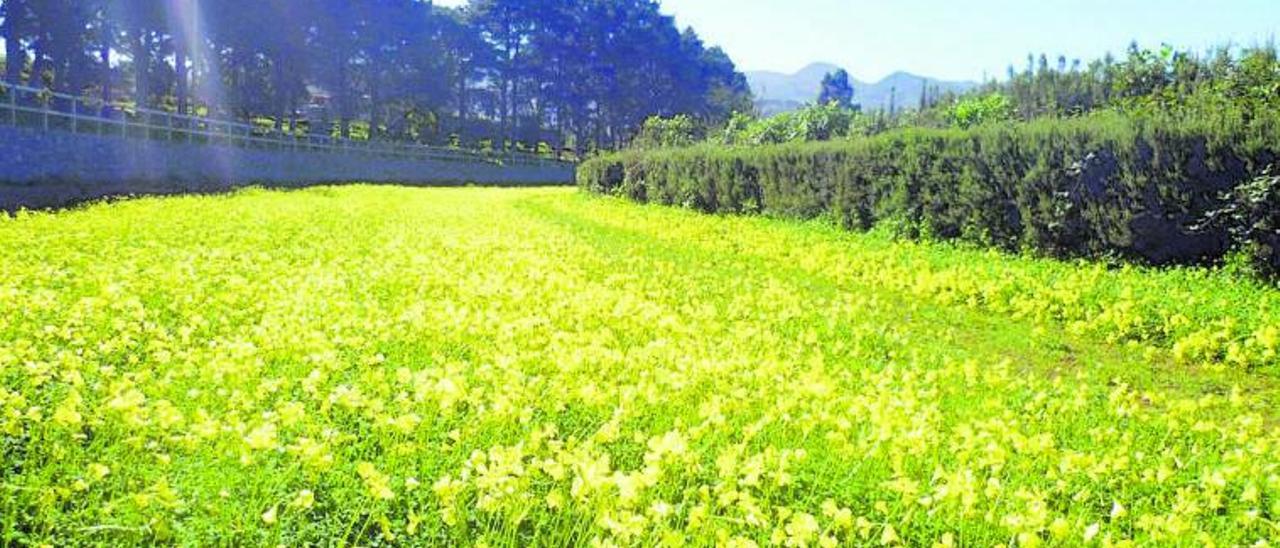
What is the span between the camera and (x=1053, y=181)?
1229 cm

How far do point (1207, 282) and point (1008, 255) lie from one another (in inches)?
129

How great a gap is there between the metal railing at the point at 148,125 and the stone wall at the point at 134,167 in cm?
43

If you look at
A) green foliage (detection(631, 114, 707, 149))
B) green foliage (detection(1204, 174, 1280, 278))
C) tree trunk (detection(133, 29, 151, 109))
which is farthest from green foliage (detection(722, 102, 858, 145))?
tree trunk (detection(133, 29, 151, 109))

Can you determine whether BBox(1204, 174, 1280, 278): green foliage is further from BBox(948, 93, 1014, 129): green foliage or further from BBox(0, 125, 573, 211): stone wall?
BBox(0, 125, 573, 211): stone wall

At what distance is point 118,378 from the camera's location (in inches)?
191

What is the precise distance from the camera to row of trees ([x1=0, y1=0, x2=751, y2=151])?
4328cm

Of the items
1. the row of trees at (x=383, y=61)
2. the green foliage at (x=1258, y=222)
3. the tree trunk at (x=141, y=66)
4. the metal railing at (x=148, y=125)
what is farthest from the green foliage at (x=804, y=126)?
the tree trunk at (x=141, y=66)

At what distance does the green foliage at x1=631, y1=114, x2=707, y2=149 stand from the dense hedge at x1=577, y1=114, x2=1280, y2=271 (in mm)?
16549

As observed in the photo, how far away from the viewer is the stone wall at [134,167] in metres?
20.1

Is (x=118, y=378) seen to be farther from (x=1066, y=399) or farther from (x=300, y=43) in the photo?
(x=300, y=43)

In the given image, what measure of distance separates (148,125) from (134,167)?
6.80ft

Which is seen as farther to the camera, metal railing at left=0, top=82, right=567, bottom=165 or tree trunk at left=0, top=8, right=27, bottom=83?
tree trunk at left=0, top=8, right=27, bottom=83

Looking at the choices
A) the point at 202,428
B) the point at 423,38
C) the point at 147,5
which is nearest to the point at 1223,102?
the point at 202,428

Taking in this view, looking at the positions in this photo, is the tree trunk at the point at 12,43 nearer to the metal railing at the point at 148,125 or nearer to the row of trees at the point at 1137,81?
the metal railing at the point at 148,125
